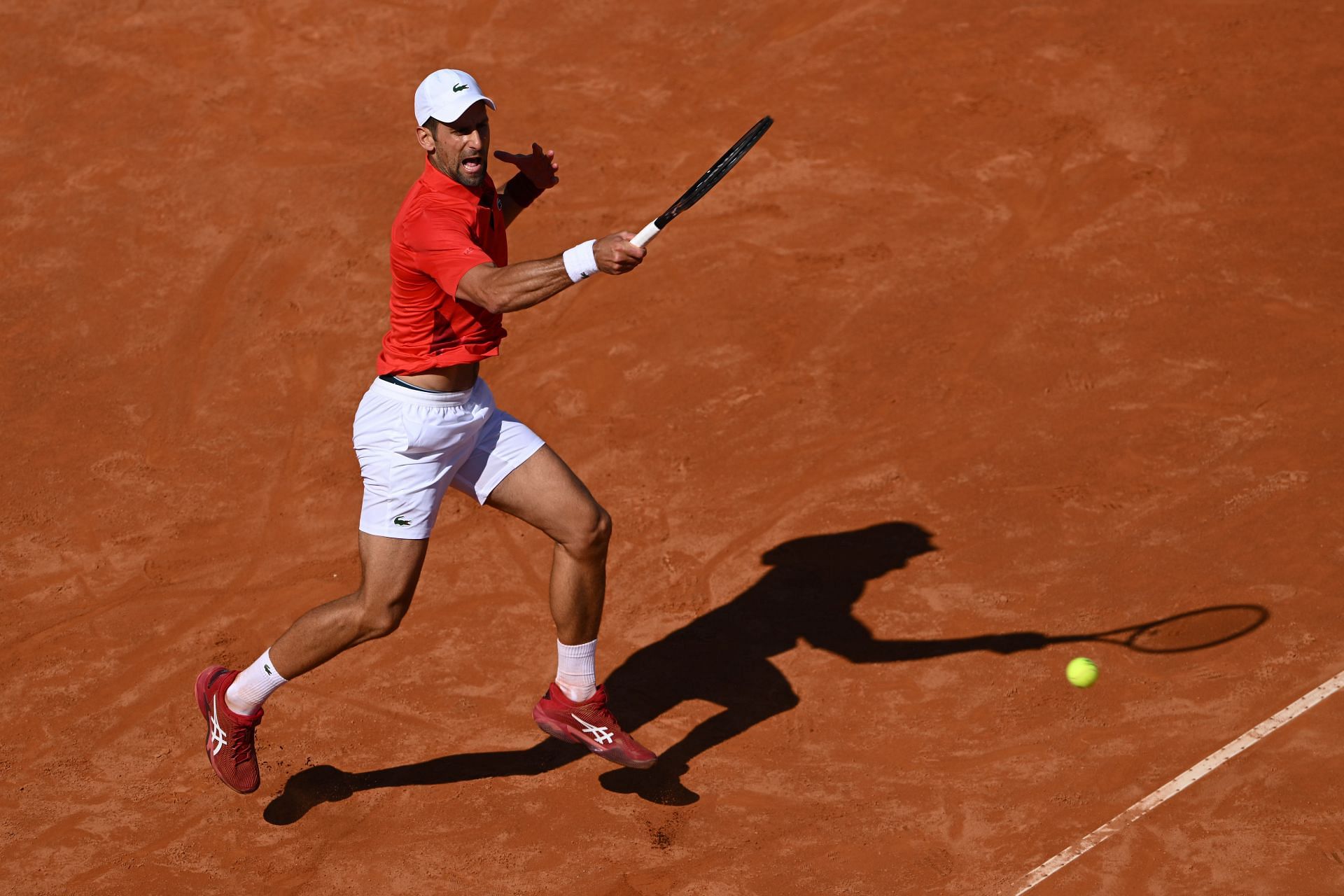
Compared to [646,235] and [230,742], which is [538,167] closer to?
[646,235]

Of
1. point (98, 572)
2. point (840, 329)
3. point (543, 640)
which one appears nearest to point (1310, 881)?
point (543, 640)

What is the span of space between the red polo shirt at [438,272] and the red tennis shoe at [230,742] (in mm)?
1523

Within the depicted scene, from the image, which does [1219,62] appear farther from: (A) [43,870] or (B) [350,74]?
(A) [43,870]

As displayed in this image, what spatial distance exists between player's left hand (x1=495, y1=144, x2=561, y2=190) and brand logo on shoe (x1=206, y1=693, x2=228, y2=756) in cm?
250

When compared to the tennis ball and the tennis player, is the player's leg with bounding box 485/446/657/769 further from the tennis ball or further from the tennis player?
the tennis ball

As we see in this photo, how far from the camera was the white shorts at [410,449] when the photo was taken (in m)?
5.66

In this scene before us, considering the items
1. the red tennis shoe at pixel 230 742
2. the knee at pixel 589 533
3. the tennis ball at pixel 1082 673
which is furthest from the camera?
the tennis ball at pixel 1082 673

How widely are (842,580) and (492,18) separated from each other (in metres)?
6.32

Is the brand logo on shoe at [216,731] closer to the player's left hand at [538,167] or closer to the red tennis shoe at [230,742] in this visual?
the red tennis shoe at [230,742]

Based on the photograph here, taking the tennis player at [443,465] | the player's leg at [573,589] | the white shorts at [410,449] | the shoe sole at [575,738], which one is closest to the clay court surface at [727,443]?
the shoe sole at [575,738]

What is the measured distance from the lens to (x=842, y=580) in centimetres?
709

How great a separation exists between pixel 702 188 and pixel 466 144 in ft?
2.95

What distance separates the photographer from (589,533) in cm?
580

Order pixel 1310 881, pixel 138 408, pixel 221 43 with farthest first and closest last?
1. pixel 221 43
2. pixel 138 408
3. pixel 1310 881
